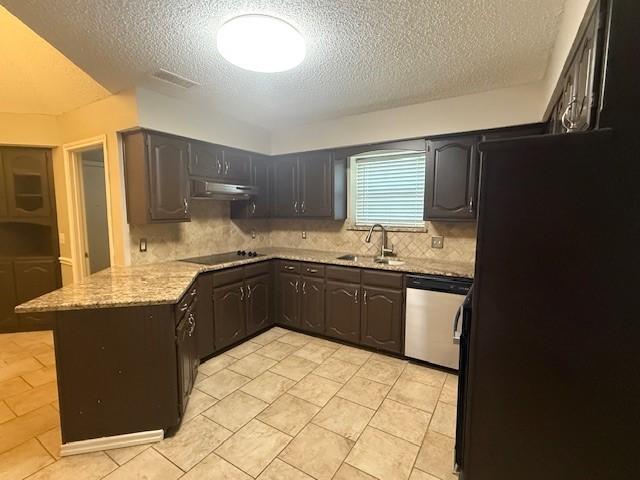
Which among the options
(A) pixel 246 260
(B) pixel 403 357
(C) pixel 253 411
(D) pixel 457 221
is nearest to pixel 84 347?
(C) pixel 253 411

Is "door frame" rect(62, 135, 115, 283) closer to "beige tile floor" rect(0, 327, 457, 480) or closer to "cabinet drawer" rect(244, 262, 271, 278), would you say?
"beige tile floor" rect(0, 327, 457, 480)

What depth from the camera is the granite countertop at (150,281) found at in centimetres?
177

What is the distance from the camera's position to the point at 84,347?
180 cm

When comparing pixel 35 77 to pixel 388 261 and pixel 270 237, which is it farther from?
pixel 388 261

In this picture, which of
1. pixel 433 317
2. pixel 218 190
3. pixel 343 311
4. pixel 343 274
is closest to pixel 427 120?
pixel 343 274

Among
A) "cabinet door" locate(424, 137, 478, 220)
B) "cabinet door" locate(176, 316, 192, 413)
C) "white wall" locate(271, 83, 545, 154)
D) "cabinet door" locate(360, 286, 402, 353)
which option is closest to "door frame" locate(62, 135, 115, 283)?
"cabinet door" locate(176, 316, 192, 413)

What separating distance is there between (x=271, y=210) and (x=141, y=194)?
5.41 ft

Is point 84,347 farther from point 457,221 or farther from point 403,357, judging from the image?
point 457,221

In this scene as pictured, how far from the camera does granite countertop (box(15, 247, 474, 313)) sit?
177 centimetres

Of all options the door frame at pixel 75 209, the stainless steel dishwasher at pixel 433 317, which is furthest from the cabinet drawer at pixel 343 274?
the door frame at pixel 75 209

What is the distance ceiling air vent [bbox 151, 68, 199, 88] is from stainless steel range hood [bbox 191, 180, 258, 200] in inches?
35.5

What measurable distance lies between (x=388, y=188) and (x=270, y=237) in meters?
1.88

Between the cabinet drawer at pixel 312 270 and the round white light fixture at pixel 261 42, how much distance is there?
2038 millimetres

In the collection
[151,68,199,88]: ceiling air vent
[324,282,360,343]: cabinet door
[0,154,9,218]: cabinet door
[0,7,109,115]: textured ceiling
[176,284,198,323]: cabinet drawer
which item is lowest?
[324,282,360,343]: cabinet door
